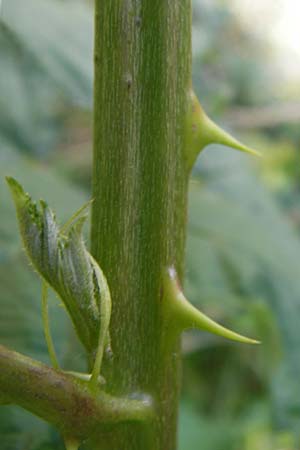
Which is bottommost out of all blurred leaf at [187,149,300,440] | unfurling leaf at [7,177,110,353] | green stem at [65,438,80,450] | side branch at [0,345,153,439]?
blurred leaf at [187,149,300,440]

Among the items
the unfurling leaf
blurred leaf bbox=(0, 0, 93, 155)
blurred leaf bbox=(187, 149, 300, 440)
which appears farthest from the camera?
blurred leaf bbox=(187, 149, 300, 440)

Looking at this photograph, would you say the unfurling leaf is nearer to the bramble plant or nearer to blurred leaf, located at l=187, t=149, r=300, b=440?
the bramble plant

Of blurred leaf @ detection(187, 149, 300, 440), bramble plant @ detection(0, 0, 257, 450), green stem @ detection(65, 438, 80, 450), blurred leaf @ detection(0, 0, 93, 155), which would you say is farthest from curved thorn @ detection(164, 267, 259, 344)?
blurred leaf @ detection(187, 149, 300, 440)

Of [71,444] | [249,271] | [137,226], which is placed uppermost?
[137,226]

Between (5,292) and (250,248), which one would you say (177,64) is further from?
(250,248)

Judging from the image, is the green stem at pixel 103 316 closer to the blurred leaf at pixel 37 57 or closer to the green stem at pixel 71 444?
the green stem at pixel 71 444

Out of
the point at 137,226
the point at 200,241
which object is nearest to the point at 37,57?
the point at 200,241

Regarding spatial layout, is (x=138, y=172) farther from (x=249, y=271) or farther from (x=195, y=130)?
(x=249, y=271)

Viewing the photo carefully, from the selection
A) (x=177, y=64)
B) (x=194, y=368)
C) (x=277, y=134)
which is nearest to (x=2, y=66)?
(x=177, y=64)
